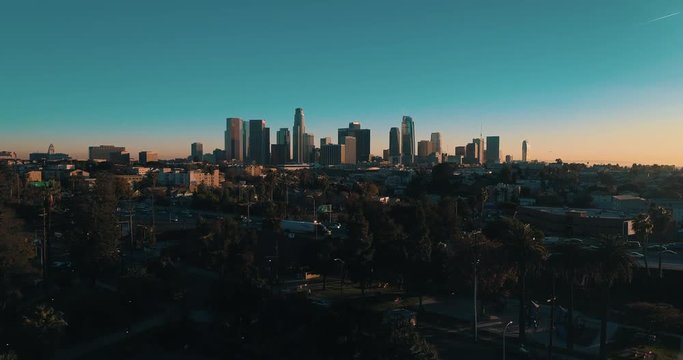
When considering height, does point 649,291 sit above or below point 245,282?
below

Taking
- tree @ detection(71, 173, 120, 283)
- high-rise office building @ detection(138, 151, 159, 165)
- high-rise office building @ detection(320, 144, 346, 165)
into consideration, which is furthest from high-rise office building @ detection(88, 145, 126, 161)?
tree @ detection(71, 173, 120, 283)

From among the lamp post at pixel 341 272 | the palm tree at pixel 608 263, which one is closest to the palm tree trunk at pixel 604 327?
the palm tree at pixel 608 263

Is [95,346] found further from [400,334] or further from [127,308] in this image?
[400,334]

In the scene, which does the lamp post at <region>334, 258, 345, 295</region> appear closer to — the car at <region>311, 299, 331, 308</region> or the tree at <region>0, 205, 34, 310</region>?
the car at <region>311, 299, 331, 308</region>

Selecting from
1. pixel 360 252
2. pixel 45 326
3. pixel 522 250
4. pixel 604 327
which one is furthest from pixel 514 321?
pixel 45 326

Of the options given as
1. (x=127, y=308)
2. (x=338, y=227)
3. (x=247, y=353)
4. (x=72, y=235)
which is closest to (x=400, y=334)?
(x=247, y=353)
